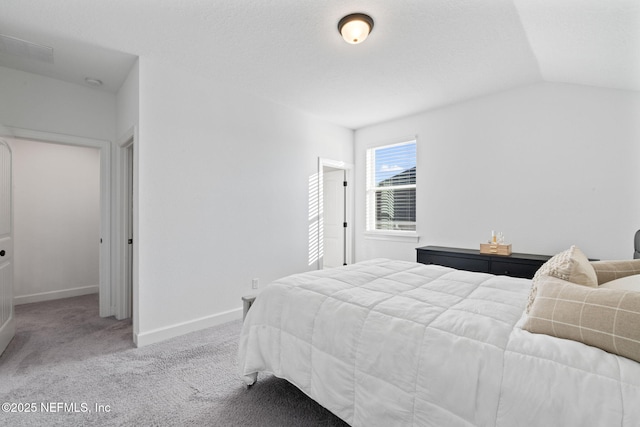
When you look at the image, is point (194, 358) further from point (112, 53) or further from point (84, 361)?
point (112, 53)

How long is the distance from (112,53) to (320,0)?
197 cm

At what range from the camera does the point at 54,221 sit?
4238mm

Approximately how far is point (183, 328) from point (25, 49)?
2.82m

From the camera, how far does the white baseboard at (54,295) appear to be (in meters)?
3.92

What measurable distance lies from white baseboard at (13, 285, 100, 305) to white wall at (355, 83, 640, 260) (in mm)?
4685

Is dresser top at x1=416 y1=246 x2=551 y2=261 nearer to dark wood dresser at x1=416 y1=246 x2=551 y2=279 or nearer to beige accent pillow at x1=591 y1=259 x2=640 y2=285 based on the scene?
dark wood dresser at x1=416 y1=246 x2=551 y2=279

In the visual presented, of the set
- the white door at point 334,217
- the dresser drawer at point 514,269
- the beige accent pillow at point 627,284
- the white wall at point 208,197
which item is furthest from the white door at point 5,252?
the dresser drawer at point 514,269

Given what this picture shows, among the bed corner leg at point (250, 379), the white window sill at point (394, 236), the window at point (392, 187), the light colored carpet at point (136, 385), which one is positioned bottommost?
the light colored carpet at point (136, 385)

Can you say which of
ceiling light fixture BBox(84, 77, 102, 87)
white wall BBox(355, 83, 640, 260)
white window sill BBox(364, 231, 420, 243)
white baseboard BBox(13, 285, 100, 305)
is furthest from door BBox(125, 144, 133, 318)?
white wall BBox(355, 83, 640, 260)

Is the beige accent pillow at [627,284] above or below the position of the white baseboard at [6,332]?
above

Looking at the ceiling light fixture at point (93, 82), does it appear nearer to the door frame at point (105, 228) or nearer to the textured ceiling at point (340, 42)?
the textured ceiling at point (340, 42)

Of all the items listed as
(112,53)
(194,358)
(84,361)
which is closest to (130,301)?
(84,361)

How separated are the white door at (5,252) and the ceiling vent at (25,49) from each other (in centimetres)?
79

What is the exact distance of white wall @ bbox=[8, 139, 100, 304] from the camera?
13.1ft
